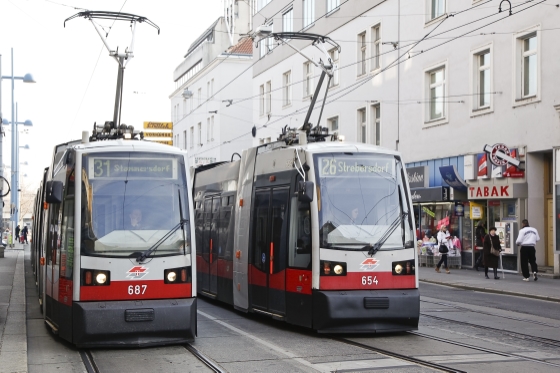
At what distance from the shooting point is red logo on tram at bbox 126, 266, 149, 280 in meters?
11.3

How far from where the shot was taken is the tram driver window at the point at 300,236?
12617mm

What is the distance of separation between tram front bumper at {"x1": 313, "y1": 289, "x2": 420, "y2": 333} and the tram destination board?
268 centimetres

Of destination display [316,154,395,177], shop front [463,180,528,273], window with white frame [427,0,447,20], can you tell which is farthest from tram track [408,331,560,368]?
window with white frame [427,0,447,20]

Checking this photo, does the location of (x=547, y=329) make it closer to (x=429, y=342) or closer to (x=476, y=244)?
(x=429, y=342)

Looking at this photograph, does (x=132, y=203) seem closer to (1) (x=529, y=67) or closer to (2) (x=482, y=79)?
(1) (x=529, y=67)

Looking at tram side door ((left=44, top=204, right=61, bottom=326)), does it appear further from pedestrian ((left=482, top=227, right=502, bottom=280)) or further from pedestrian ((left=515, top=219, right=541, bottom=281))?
pedestrian ((left=482, top=227, right=502, bottom=280))

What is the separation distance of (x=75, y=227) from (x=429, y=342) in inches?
194

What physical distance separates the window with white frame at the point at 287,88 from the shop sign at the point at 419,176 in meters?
14.0

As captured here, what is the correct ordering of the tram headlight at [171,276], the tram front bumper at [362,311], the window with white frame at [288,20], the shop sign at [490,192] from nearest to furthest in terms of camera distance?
1. the tram headlight at [171,276]
2. the tram front bumper at [362,311]
3. the shop sign at [490,192]
4. the window with white frame at [288,20]

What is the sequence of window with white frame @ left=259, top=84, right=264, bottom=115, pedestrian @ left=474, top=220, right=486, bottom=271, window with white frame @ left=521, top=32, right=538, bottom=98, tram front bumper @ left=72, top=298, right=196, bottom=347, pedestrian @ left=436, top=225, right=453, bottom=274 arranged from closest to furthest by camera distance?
tram front bumper @ left=72, top=298, right=196, bottom=347, window with white frame @ left=521, top=32, right=538, bottom=98, pedestrian @ left=436, top=225, right=453, bottom=274, pedestrian @ left=474, top=220, right=486, bottom=271, window with white frame @ left=259, top=84, right=264, bottom=115

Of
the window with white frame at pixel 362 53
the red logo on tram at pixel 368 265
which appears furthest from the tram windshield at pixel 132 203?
the window with white frame at pixel 362 53

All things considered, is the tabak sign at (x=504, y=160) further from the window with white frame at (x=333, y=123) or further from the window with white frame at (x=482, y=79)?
the window with white frame at (x=333, y=123)

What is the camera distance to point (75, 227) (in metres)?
11.3

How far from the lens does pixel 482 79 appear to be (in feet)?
96.3
